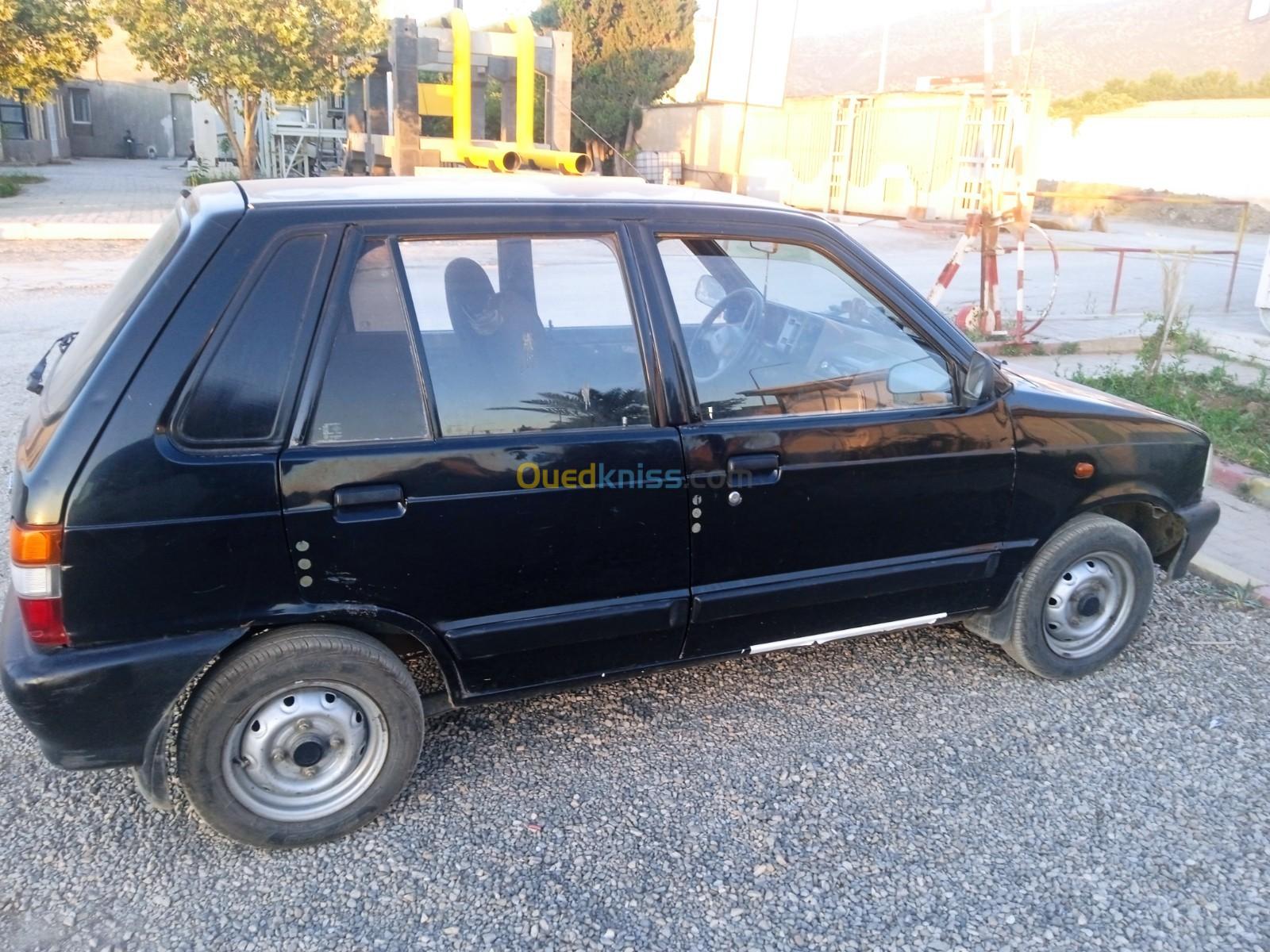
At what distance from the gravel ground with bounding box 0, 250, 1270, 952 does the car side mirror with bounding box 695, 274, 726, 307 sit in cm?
144

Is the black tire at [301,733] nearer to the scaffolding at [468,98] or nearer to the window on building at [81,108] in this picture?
the scaffolding at [468,98]

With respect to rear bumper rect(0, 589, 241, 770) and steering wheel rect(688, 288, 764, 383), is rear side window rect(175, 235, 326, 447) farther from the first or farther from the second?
steering wheel rect(688, 288, 764, 383)

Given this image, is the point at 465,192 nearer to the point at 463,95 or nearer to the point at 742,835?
the point at 742,835

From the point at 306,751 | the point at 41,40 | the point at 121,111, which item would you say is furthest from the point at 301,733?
the point at 121,111

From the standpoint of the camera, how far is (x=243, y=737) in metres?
2.82

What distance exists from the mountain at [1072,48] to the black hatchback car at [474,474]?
71697mm

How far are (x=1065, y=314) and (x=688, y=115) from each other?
1773cm

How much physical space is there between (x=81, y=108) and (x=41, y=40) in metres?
27.6

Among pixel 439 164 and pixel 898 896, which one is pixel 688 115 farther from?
pixel 898 896

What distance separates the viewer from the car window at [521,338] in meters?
2.95

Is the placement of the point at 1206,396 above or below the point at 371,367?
below

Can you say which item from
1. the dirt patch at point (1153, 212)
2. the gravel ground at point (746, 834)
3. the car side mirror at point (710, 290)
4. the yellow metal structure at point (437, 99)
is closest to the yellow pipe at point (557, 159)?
the yellow metal structure at point (437, 99)

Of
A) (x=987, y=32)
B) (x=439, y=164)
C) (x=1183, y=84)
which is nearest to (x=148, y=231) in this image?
(x=439, y=164)

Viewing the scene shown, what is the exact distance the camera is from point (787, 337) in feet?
11.8
